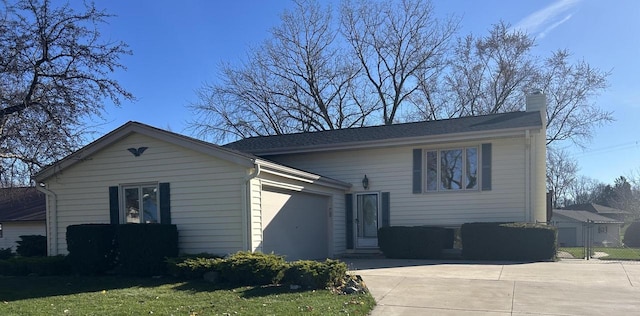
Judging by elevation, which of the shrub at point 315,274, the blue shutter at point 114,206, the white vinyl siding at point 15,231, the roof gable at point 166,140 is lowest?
the white vinyl siding at point 15,231

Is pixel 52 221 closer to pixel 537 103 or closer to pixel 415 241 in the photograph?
pixel 415 241

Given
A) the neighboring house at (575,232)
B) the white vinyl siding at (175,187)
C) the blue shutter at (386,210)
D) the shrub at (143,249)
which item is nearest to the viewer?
the shrub at (143,249)

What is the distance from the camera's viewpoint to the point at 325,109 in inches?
1193

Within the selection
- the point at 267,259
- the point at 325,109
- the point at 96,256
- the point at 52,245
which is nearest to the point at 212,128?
the point at 325,109

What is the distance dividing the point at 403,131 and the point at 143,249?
900 centimetres

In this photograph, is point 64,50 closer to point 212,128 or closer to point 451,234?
point 451,234

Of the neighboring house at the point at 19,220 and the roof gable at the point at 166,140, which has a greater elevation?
the roof gable at the point at 166,140

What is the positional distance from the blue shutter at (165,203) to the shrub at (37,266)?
224cm

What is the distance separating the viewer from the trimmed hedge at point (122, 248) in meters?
9.88

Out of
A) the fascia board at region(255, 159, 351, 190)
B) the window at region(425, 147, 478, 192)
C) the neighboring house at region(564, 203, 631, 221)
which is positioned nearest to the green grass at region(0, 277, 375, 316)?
the fascia board at region(255, 159, 351, 190)

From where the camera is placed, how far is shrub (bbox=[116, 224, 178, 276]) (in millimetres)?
9859

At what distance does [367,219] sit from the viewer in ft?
50.5

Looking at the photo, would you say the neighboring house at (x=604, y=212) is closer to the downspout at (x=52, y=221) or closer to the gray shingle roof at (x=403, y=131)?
the gray shingle roof at (x=403, y=131)

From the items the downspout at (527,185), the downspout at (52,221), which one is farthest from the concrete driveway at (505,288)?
the downspout at (52,221)
